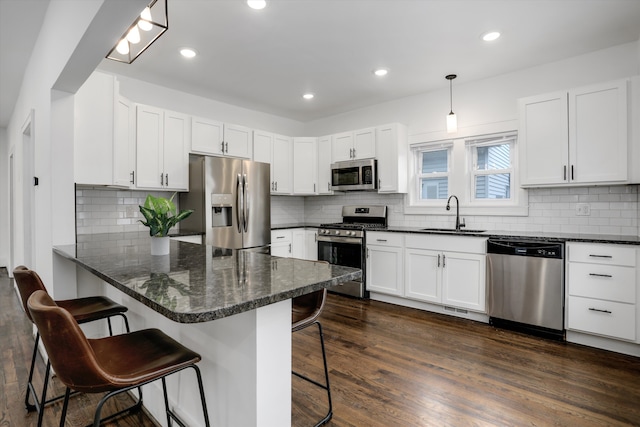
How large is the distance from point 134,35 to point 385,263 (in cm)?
326

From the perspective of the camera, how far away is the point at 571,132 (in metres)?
3.04

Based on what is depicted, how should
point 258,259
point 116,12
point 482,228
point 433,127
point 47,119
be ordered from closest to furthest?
point 116,12
point 258,259
point 47,119
point 482,228
point 433,127

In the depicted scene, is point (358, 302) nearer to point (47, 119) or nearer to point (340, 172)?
point (340, 172)

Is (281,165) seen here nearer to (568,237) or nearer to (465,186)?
(465,186)

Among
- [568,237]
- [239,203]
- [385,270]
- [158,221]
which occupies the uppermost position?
[239,203]

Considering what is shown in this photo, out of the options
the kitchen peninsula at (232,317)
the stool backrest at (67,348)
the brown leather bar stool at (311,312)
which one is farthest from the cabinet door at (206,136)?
the stool backrest at (67,348)

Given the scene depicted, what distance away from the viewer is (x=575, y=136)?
3.03 meters

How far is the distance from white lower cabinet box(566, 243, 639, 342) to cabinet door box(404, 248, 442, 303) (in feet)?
3.76

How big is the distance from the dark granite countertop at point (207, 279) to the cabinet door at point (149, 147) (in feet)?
5.50

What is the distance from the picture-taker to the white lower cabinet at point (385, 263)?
3925 mm

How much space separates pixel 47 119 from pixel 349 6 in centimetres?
233

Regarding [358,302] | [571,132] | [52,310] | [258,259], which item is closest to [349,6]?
[258,259]

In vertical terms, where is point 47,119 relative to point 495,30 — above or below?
below

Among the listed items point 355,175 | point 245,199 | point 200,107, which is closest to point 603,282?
point 355,175
